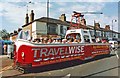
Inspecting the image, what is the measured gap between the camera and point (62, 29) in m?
54.9

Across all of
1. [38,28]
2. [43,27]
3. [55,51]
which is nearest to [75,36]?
[55,51]

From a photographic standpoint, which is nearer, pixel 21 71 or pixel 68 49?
pixel 21 71

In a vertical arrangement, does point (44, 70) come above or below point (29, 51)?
below

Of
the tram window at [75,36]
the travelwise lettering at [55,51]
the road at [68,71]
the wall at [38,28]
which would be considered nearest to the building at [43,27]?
the wall at [38,28]

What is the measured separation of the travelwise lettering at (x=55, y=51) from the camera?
11.6 meters

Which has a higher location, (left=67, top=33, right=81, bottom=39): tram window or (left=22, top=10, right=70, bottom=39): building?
(left=22, top=10, right=70, bottom=39): building

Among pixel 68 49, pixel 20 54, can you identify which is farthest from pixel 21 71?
pixel 68 49

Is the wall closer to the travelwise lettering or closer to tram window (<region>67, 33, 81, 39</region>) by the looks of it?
tram window (<region>67, 33, 81, 39</region>)

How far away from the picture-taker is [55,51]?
12852 mm

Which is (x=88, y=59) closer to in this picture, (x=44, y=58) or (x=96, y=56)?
(x=96, y=56)

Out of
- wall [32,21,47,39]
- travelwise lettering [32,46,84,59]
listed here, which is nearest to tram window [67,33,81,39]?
travelwise lettering [32,46,84,59]

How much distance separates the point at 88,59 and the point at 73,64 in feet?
8.50

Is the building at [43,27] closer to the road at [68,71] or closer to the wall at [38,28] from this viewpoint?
the wall at [38,28]

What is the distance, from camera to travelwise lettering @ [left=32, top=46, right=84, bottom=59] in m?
11.6
